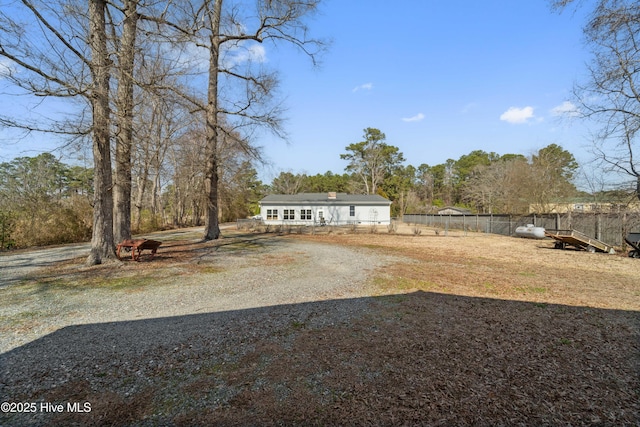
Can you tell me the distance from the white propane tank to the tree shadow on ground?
51.6ft

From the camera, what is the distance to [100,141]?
7844mm

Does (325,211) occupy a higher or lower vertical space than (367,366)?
higher

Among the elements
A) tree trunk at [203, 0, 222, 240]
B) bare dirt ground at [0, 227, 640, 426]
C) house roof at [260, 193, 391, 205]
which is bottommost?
bare dirt ground at [0, 227, 640, 426]

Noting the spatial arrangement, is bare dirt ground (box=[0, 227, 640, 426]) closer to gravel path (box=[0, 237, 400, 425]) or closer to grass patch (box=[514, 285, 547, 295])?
gravel path (box=[0, 237, 400, 425])

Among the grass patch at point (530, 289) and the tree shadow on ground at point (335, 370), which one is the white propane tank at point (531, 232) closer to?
the grass patch at point (530, 289)

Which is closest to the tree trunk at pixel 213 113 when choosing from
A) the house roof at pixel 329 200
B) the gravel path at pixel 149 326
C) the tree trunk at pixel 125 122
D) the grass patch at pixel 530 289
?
the tree trunk at pixel 125 122

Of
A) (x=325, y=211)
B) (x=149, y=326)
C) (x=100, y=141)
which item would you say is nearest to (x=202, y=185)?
(x=325, y=211)

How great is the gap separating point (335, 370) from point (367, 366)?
0.35 m

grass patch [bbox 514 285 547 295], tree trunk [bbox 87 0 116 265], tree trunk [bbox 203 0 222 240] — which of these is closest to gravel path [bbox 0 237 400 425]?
tree trunk [bbox 87 0 116 265]

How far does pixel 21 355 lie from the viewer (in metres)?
3.26

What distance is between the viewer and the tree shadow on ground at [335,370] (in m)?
2.34

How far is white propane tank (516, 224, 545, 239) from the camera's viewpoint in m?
17.8

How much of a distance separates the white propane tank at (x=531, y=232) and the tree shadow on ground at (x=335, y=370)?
15.7 m

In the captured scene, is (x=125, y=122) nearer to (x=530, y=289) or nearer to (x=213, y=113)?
(x=213, y=113)
